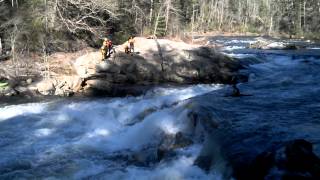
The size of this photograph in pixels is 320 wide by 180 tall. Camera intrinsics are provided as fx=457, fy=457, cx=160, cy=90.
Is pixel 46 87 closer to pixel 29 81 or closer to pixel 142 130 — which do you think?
pixel 29 81

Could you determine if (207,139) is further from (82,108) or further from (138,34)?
(138,34)

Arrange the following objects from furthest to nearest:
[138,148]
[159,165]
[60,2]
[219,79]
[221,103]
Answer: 1. [60,2]
2. [219,79]
3. [221,103]
4. [138,148]
5. [159,165]

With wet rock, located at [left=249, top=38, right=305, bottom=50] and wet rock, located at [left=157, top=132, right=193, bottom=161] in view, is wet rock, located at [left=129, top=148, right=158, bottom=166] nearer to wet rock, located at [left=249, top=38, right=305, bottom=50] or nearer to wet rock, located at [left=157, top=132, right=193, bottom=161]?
wet rock, located at [left=157, top=132, right=193, bottom=161]

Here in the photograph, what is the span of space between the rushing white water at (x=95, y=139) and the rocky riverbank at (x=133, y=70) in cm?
233

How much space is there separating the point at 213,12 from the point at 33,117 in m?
73.4

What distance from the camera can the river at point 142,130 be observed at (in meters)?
12.0

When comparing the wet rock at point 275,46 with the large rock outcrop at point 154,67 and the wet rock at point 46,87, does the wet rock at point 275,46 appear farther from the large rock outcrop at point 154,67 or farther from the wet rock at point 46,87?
the wet rock at point 46,87

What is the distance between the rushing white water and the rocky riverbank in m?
2.33

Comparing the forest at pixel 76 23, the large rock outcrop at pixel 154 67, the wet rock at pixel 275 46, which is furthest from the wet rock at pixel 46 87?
the wet rock at pixel 275 46

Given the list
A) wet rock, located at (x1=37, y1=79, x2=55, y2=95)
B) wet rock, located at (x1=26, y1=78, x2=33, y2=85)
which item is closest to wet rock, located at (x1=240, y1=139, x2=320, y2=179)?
wet rock, located at (x1=37, y1=79, x2=55, y2=95)

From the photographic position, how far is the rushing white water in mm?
12039

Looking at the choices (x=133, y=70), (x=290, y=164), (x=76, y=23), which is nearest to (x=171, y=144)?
(x=290, y=164)

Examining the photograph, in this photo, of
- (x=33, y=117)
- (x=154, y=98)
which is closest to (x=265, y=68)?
(x=154, y=98)

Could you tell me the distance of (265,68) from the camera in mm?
29625
